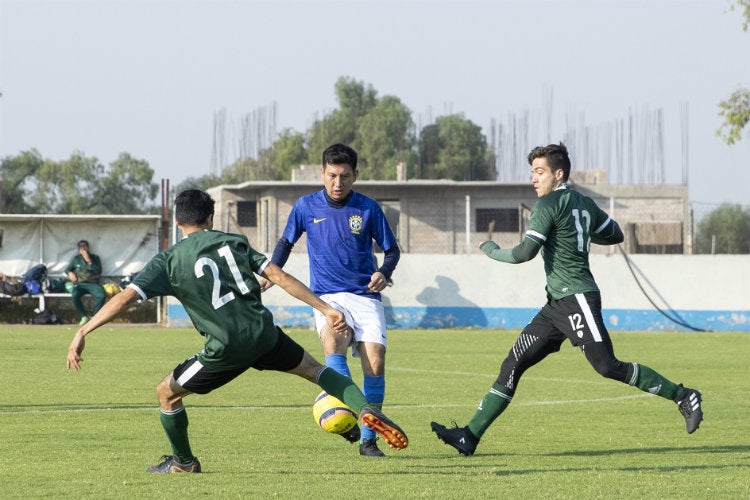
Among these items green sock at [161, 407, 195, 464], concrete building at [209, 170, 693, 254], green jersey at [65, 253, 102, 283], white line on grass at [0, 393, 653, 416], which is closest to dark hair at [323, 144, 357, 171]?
green sock at [161, 407, 195, 464]

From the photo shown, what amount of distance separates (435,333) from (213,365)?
20708 millimetres

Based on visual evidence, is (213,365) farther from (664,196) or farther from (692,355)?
Answer: (664,196)

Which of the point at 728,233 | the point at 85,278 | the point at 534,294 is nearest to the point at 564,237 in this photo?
the point at 534,294

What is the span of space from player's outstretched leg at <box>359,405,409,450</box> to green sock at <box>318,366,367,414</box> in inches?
9.4

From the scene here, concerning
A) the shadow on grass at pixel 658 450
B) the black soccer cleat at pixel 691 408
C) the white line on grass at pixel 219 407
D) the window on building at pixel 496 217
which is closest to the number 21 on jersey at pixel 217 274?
the shadow on grass at pixel 658 450

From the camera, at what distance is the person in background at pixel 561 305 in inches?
355

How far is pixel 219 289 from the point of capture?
24.8ft

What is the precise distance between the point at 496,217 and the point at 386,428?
38.8 m

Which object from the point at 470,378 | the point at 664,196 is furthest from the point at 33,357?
the point at 664,196

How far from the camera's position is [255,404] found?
43.0 feet

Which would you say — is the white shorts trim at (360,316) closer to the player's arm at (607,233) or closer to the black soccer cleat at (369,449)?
the black soccer cleat at (369,449)

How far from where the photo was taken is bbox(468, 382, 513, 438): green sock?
928 cm

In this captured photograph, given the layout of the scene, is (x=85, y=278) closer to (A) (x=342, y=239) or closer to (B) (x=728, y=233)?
(A) (x=342, y=239)

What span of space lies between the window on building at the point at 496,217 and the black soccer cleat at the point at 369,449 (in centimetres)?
3628
